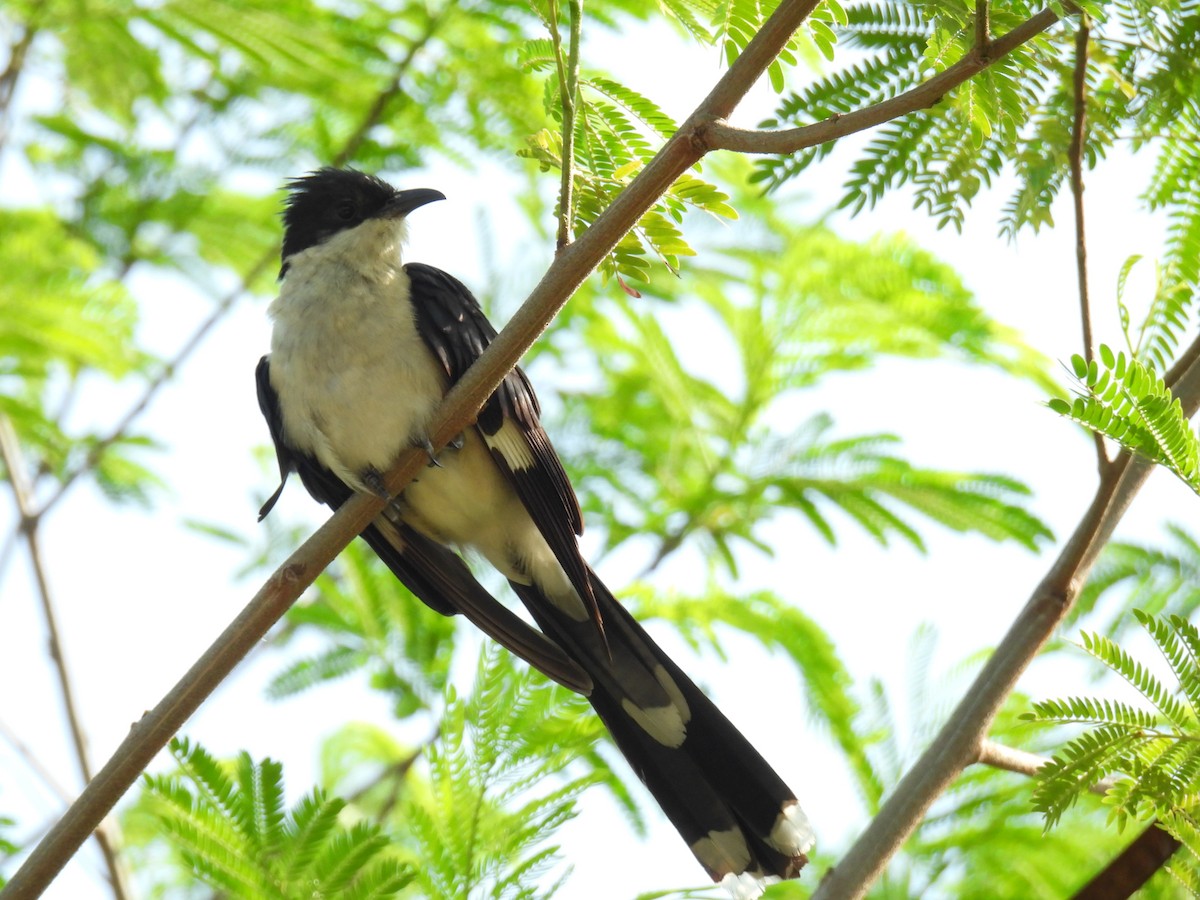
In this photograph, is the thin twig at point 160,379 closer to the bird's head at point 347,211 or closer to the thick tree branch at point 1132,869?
the bird's head at point 347,211

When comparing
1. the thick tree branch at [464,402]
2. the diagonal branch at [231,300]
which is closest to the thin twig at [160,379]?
the diagonal branch at [231,300]

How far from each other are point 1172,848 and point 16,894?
2371mm

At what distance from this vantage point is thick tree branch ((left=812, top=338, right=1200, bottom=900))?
2883 millimetres

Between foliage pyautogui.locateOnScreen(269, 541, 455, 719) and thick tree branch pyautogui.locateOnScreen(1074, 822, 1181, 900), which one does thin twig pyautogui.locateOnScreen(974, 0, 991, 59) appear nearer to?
thick tree branch pyautogui.locateOnScreen(1074, 822, 1181, 900)

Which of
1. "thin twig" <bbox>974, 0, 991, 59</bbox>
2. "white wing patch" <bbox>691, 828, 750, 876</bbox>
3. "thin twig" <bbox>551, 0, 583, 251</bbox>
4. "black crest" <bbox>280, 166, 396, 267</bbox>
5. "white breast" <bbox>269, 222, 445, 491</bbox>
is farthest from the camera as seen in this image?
"black crest" <bbox>280, 166, 396, 267</bbox>

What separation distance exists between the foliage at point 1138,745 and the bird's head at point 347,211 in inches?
121

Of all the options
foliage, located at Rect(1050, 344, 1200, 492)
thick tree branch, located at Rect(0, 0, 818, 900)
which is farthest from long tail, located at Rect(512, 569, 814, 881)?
foliage, located at Rect(1050, 344, 1200, 492)

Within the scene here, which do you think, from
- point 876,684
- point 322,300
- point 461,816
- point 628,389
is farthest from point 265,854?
point 628,389

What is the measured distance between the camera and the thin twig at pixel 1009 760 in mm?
3020

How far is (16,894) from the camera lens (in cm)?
262

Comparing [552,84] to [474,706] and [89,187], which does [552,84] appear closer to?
[474,706]

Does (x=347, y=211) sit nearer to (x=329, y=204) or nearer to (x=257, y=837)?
(x=329, y=204)

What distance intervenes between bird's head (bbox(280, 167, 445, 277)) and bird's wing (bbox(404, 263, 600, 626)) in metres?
0.47

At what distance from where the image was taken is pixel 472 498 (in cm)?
466
